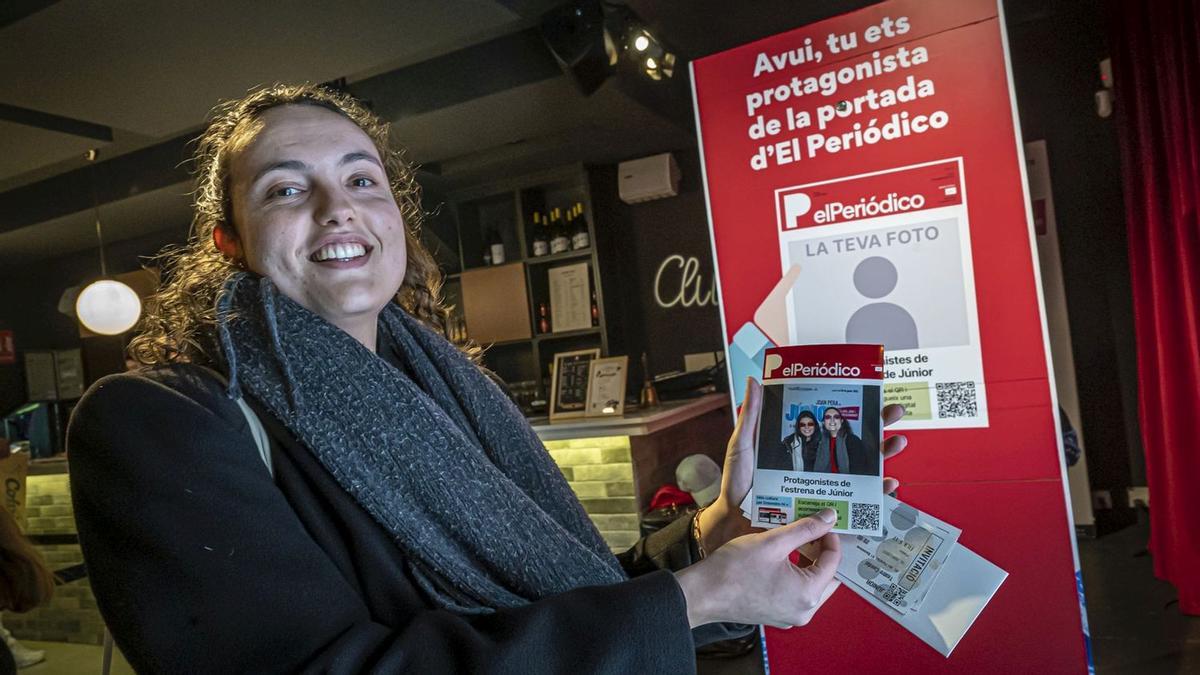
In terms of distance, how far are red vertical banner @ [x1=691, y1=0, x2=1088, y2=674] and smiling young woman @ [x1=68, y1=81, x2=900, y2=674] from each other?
942 mm

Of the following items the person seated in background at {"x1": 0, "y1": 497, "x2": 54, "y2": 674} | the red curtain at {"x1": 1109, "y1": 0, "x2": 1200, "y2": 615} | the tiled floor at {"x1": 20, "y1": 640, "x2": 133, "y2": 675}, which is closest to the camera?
the person seated in background at {"x1": 0, "y1": 497, "x2": 54, "y2": 674}

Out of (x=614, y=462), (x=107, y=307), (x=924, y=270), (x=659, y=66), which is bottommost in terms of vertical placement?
Answer: (x=614, y=462)

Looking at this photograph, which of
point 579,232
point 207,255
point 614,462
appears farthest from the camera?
point 579,232

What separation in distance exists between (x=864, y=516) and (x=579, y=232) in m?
4.54

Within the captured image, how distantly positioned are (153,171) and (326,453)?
487 cm

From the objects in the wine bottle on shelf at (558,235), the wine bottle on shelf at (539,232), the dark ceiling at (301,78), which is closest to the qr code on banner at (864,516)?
the dark ceiling at (301,78)

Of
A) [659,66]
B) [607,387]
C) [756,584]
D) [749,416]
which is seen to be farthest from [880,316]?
[659,66]

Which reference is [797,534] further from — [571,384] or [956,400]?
[571,384]

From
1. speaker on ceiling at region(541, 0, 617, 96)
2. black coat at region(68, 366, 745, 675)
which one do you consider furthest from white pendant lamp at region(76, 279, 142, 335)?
black coat at region(68, 366, 745, 675)

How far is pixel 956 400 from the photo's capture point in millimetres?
1850

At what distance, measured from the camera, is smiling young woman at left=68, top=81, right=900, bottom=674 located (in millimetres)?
693

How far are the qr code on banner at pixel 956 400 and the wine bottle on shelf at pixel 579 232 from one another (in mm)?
3596

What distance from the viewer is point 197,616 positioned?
2.22ft

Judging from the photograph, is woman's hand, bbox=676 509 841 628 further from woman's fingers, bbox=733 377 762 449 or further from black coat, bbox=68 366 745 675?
woman's fingers, bbox=733 377 762 449
